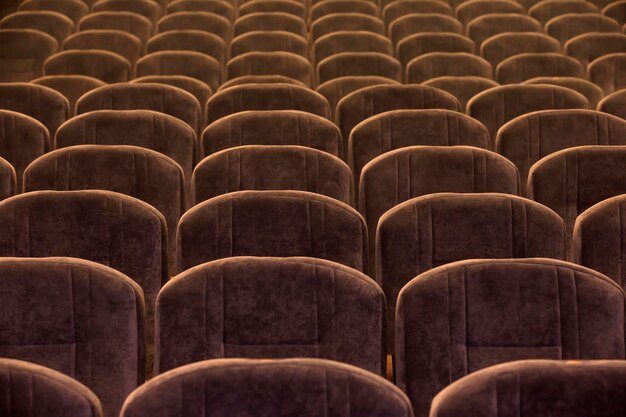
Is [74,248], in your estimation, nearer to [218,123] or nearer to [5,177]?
[5,177]

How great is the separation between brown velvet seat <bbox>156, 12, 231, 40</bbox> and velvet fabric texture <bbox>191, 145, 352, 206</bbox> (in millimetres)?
2070

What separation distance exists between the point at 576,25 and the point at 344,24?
1.05 metres

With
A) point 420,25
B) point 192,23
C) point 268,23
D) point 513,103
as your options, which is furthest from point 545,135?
point 192,23

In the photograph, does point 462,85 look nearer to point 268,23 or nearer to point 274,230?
point 268,23

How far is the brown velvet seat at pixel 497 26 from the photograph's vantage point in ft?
13.9

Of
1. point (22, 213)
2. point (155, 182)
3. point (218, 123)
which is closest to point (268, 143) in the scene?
point (218, 123)

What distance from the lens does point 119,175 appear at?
88.6 inches

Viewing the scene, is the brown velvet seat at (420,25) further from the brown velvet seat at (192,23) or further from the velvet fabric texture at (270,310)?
the velvet fabric texture at (270,310)

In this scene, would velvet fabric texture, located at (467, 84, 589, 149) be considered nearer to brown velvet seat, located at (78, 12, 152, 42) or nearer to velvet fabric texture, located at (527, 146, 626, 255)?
velvet fabric texture, located at (527, 146, 626, 255)

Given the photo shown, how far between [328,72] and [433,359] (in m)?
2.14

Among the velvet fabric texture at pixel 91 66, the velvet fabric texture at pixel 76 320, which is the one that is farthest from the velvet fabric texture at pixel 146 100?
the velvet fabric texture at pixel 76 320

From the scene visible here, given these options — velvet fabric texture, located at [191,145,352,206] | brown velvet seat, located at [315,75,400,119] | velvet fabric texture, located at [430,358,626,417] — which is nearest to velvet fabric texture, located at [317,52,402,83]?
brown velvet seat, located at [315,75,400,119]

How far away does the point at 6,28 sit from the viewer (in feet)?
13.7

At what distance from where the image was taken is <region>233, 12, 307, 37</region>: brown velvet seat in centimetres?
423
